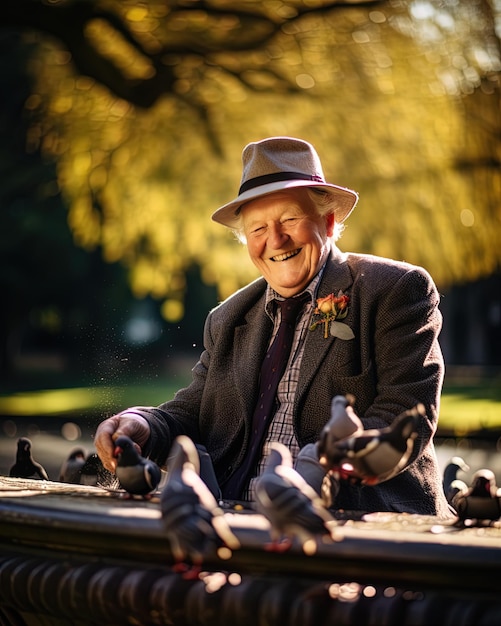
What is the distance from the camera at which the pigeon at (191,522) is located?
1.28 m

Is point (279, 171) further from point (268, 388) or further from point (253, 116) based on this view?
point (253, 116)

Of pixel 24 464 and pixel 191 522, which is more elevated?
pixel 191 522

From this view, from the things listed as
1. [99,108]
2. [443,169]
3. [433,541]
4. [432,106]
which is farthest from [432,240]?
[433,541]

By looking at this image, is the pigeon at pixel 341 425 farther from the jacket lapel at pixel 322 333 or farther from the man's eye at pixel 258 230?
the man's eye at pixel 258 230

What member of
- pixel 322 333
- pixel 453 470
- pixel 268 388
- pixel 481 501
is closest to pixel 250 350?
pixel 268 388

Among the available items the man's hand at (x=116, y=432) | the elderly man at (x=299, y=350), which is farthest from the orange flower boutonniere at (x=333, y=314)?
the man's hand at (x=116, y=432)

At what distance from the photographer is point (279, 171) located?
2.22 m

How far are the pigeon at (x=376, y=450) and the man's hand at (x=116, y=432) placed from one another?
2.39 feet

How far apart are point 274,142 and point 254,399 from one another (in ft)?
2.02

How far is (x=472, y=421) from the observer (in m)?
9.62

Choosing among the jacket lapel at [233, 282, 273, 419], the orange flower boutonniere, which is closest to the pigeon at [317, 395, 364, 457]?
the orange flower boutonniere

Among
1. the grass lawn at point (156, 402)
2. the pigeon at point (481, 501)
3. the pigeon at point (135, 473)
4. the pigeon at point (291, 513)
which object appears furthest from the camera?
the grass lawn at point (156, 402)

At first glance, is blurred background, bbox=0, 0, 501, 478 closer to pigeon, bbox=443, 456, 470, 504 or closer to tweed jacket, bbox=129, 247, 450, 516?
pigeon, bbox=443, 456, 470, 504

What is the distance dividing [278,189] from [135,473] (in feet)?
2.53
